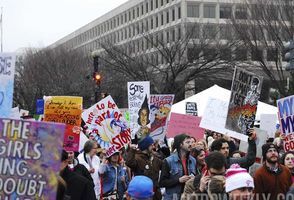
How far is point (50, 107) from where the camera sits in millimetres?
10000

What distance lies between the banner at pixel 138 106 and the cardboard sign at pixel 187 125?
754 millimetres

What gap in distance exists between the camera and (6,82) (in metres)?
5.88

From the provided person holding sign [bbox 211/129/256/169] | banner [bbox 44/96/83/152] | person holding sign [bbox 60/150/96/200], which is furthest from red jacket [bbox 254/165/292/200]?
banner [bbox 44/96/83/152]

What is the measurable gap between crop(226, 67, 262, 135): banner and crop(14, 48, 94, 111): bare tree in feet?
117

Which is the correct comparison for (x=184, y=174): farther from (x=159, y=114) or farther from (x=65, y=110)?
(x=159, y=114)

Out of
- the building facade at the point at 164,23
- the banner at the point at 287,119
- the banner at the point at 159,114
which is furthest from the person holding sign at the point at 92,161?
the building facade at the point at 164,23

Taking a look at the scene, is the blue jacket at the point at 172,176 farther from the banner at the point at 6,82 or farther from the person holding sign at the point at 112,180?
the banner at the point at 6,82

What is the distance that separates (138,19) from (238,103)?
70922mm

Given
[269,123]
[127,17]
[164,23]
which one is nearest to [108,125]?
[269,123]

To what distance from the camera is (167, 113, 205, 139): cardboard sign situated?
11445 mm

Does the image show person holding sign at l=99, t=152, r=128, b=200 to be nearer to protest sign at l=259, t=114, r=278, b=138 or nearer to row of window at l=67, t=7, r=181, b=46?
protest sign at l=259, t=114, r=278, b=138

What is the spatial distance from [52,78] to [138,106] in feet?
111

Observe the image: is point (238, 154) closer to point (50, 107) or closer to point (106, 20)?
point (50, 107)

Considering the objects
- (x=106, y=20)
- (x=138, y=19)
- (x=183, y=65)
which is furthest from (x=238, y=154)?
(x=106, y=20)
